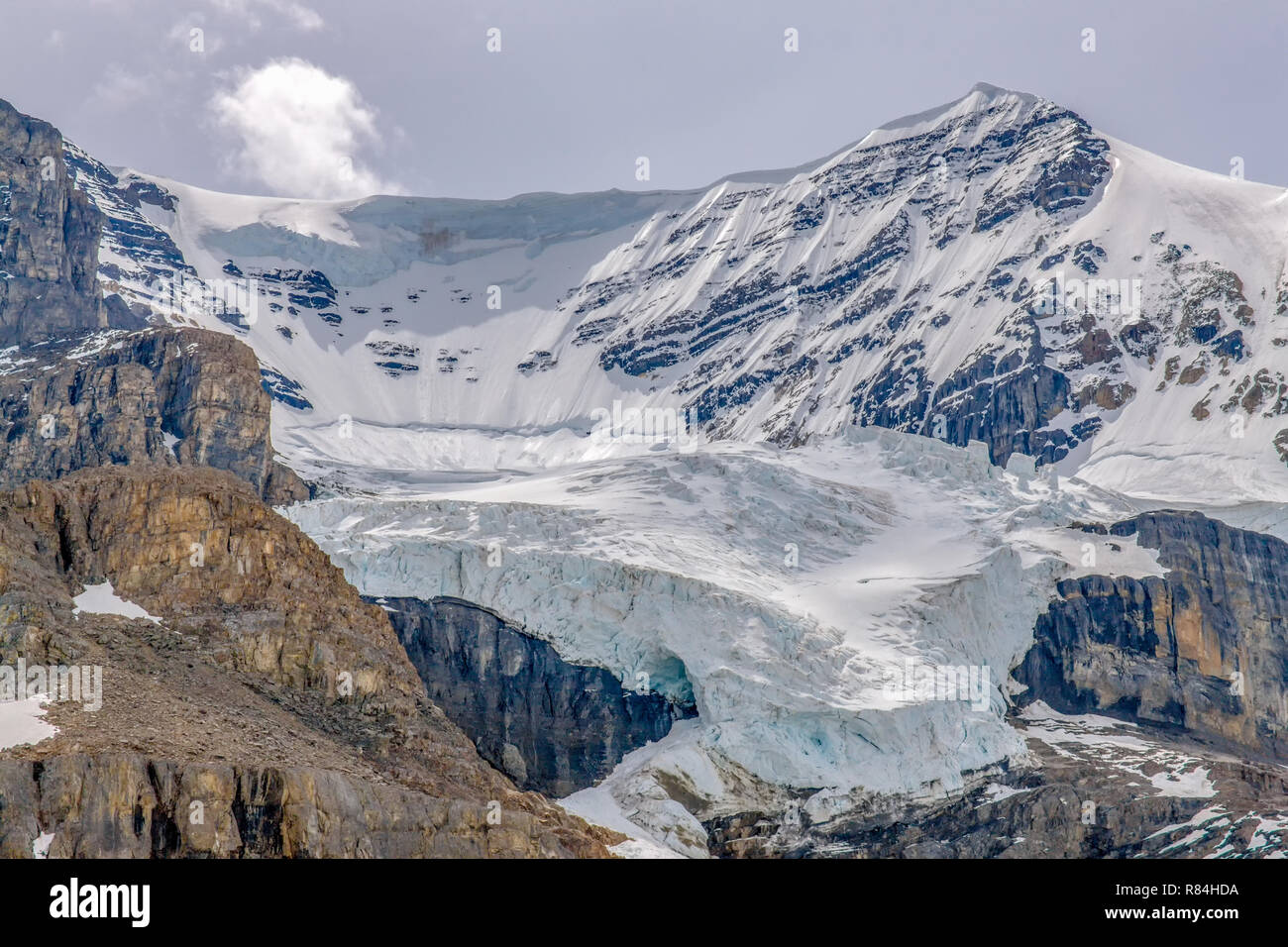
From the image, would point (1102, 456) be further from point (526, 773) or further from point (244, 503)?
point (244, 503)

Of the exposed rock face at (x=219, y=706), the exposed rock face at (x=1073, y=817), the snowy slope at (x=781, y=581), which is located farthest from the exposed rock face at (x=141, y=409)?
the exposed rock face at (x=1073, y=817)

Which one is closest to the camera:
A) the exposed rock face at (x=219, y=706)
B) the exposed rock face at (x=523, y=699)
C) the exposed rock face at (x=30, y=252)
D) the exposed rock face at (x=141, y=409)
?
the exposed rock face at (x=219, y=706)

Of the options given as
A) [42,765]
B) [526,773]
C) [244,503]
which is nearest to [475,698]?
[526,773]

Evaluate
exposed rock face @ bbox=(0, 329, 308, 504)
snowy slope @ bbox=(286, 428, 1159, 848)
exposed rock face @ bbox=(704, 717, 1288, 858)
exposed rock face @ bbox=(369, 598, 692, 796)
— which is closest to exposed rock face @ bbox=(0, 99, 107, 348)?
exposed rock face @ bbox=(0, 329, 308, 504)

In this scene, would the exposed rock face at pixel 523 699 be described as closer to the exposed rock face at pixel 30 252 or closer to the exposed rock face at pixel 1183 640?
the exposed rock face at pixel 1183 640

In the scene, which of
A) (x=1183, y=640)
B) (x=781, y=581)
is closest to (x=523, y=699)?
(x=781, y=581)

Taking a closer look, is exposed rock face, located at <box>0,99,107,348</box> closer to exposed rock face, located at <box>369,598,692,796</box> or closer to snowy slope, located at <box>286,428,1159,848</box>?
snowy slope, located at <box>286,428,1159,848</box>
